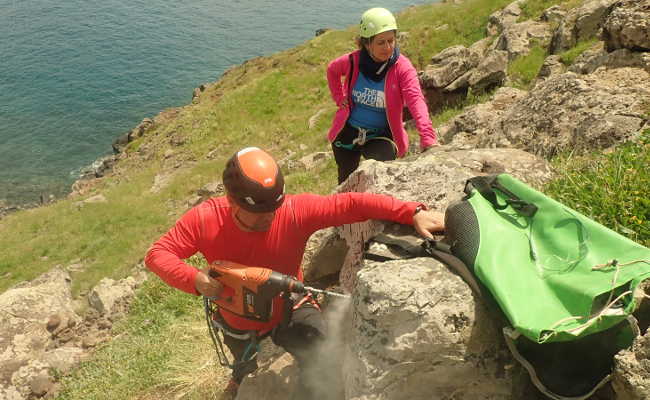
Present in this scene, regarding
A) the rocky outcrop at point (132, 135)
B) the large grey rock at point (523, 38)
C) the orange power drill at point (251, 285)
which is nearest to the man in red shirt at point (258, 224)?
the orange power drill at point (251, 285)

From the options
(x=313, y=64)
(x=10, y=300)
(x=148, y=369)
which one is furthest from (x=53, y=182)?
(x=148, y=369)

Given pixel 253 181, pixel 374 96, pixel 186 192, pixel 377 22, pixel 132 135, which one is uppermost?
pixel 377 22

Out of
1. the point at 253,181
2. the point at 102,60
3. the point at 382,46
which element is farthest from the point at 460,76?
the point at 102,60

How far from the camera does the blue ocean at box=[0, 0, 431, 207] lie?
36.1 meters

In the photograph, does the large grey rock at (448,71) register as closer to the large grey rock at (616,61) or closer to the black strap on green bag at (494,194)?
the large grey rock at (616,61)

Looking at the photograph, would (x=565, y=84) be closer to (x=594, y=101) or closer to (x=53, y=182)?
(x=594, y=101)

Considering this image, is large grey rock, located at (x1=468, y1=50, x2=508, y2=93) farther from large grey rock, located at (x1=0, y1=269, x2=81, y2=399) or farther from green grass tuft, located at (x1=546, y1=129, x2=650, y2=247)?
large grey rock, located at (x1=0, y1=269, x2=81, y2=399)

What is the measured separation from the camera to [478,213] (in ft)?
11.0

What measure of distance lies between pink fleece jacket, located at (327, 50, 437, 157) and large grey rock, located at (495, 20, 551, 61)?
33.5 feet

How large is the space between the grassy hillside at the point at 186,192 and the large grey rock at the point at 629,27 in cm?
385

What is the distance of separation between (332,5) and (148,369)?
71811 millimetres

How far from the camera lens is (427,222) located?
12.1ft

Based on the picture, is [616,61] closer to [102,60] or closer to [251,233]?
[251,233]

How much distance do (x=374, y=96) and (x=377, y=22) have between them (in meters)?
1.03
